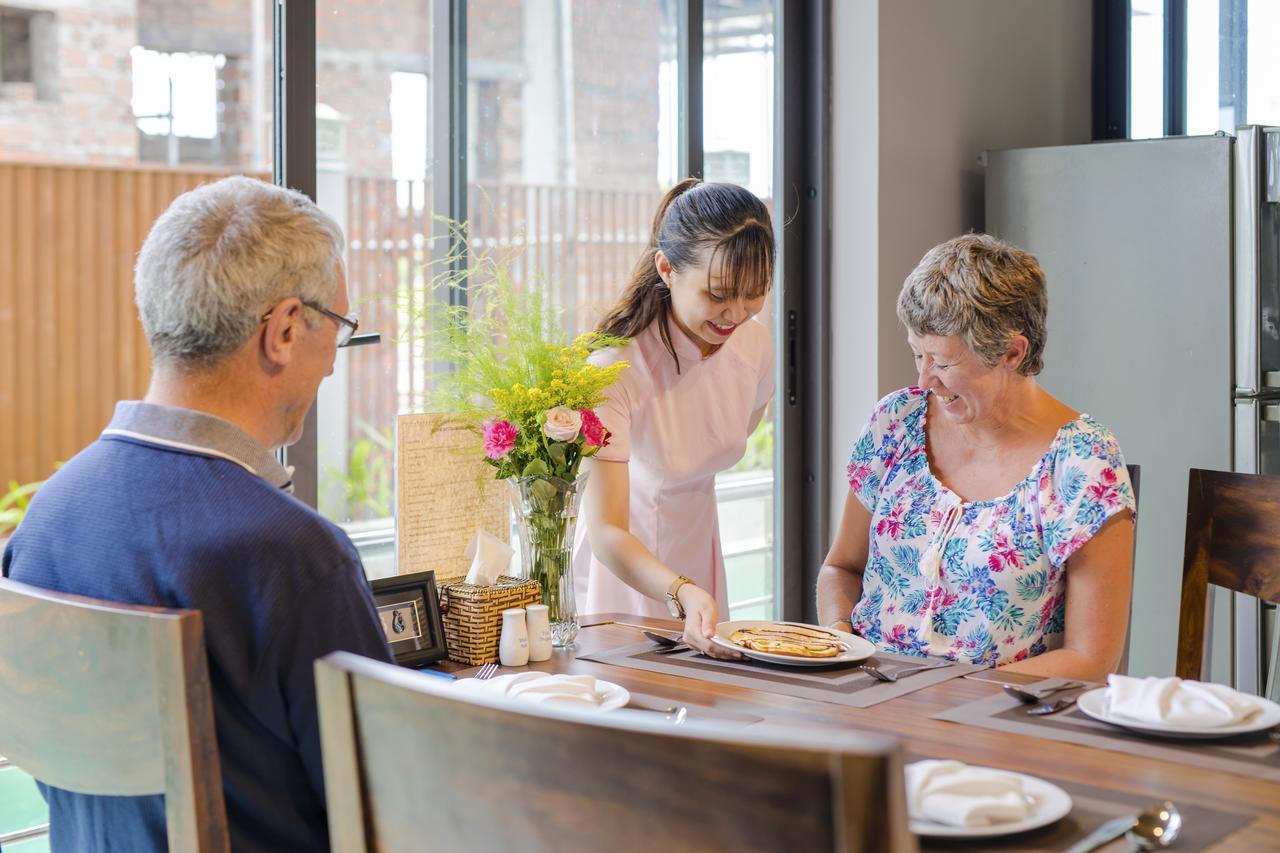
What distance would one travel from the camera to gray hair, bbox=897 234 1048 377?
1.94m

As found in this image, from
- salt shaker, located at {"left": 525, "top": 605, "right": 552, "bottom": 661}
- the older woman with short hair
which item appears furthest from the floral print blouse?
salt shaker, located at {"left": 525, "top": 605, "right": 552, "bottom": 661}

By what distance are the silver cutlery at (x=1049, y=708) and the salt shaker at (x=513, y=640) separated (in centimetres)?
62

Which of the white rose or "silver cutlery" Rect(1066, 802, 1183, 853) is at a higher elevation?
the white rose

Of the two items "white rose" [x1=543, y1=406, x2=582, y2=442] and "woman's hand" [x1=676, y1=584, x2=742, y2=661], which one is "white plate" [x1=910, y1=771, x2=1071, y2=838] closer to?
"woman's hand" [x1=676, y1=584, x2=742, y2=661]

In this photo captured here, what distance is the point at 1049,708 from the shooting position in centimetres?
148

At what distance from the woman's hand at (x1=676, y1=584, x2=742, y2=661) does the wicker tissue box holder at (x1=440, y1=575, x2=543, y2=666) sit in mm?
222

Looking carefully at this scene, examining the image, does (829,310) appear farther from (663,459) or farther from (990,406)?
(990,406)

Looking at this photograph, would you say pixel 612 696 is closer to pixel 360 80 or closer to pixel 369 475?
pixel 369 475

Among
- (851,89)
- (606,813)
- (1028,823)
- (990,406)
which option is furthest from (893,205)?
(606,813)

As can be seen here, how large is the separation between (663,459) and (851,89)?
147cm

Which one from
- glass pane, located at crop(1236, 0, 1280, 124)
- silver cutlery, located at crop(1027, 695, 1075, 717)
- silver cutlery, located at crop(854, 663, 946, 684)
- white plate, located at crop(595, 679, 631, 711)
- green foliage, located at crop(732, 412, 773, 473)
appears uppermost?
glass pane, located at crop(1236, 0, 1280, 124)

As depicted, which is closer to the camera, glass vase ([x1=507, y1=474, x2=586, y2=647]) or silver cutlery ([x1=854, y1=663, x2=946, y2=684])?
silver cutlery ([x1=854, y1=663, x2=946, y2=684])

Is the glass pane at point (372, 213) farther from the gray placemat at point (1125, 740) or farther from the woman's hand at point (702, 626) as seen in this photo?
the gray placemat at point (1125, 740)

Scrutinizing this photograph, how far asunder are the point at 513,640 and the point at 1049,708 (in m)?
0.65
